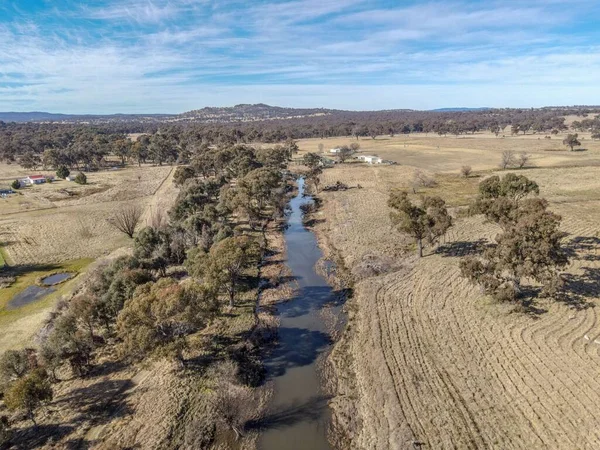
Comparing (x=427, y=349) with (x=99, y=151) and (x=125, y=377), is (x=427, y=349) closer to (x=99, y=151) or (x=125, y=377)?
(x=125, y=377)

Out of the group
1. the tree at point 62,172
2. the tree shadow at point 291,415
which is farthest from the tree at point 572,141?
the tree at point 62,172

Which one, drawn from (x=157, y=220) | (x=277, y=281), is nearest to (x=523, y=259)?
(x=277, y=281)

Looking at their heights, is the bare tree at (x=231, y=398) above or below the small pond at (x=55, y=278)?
below

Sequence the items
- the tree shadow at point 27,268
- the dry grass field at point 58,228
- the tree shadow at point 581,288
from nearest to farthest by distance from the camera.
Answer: the tree shadow at point 581,288 → the dry grass field at point 58,228 → the tree shadow at point 27,268

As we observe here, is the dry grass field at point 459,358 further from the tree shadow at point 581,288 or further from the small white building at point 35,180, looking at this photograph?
the small white building at point 35,180

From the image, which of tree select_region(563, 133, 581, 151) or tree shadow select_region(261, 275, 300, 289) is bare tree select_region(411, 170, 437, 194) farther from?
tree select_region(563, 133, 581, 151)

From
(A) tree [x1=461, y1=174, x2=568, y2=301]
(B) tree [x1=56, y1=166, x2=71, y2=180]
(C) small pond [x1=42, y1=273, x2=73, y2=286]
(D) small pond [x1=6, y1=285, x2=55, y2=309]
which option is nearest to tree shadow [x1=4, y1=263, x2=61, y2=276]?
(C) small pond [x1=42, y1=273, x2=73, y2=286]

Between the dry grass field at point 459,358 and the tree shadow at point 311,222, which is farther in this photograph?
the tree shadow at point 311,222
